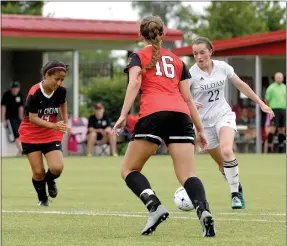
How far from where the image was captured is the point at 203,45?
12.3 m

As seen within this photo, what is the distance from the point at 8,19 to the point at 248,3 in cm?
2138

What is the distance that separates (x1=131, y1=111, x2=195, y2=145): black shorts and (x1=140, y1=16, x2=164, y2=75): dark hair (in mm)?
430

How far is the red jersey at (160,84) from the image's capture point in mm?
9344

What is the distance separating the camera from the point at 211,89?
12797mm

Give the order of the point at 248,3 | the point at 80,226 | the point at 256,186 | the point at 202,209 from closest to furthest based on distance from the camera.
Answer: the point at 202,209, the point at 80,226, the point at 256,186, the point at 248,3

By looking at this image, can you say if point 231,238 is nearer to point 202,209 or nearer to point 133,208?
point 202,209

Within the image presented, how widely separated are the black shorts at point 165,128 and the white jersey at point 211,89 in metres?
3.37

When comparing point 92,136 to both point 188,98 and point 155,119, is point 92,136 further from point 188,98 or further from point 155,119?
point 155,119

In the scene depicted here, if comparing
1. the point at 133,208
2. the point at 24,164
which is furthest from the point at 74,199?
the point at 24,164

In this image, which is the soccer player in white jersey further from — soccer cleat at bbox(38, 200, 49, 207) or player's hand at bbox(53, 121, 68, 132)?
soccer cleat at bbox(38, 200, 49, 207)

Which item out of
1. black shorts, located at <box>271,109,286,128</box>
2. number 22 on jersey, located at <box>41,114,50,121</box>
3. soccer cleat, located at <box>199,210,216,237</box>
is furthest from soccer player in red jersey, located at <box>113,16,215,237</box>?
black shorts, located at <box>271,109,286,128</box>

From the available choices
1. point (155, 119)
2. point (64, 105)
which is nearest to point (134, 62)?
point (155, 119)

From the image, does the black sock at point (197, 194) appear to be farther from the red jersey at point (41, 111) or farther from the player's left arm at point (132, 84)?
the red jersey at point (41, 111)

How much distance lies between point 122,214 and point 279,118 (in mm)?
19771
